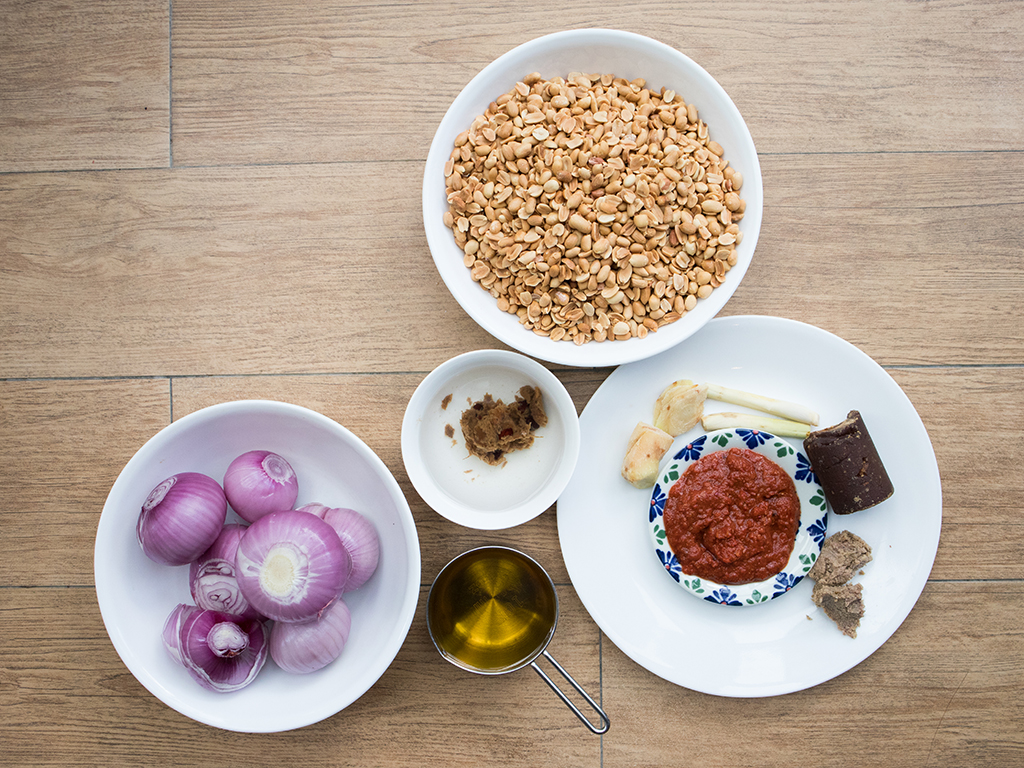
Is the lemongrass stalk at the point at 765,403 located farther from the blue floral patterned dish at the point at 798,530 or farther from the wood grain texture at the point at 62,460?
the wood grain texture at the point at 62,460

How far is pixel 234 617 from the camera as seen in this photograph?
1.00 m

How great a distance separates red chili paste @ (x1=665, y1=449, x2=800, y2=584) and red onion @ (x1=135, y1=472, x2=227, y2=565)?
2.44ft

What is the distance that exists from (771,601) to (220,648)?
913mm

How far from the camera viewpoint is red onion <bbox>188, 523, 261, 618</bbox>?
1.00 m

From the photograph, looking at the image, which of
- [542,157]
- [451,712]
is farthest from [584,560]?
[542,157]

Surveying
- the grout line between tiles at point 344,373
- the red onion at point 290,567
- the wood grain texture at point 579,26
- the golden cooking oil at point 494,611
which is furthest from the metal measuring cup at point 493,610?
the wood grain texture at point 579,26

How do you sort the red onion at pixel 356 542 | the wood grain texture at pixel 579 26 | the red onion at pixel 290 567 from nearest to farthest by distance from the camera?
the red onion at pixel 290 567 < the red onion at pixel 356 542 < the wood grain texture at pixel 579 26

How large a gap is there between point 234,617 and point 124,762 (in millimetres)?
453

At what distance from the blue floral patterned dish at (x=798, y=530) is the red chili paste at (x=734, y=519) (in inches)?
0.6

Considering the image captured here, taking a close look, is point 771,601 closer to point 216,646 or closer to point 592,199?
point 592,199

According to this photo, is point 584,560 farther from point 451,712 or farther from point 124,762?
point 124,762

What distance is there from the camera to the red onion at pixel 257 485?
3.30 feet

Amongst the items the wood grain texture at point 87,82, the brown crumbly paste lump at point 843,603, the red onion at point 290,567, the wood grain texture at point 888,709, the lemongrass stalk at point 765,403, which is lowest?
the wood grain texture at point 888,709

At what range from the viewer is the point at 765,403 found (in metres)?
1.10
